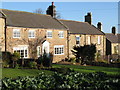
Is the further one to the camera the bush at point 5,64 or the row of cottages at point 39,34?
the row of cottages at point 39,34

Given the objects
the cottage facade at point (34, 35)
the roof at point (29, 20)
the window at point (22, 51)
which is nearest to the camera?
the cottage facade at point (34, 35)

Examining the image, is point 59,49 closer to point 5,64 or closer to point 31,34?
point 31,34

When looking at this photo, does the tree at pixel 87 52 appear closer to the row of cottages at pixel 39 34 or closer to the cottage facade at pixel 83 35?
the row of cottages at pixel 39 34

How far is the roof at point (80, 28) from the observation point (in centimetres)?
3654

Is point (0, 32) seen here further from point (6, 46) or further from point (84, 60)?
point (84, 60)

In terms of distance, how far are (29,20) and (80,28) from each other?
12940 mm

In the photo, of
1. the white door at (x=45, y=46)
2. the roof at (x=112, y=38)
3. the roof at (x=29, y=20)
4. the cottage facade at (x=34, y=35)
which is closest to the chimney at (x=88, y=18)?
the roof at (x=112, y=38)

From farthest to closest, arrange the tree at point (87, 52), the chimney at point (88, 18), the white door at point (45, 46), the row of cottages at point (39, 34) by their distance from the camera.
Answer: the chimney at point (88, 18), the white door at point (45, 46), the tree at point (87, 52), the row of cottages at point (39, 34)

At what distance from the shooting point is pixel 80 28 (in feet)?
128

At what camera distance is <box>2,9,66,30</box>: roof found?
2695cm

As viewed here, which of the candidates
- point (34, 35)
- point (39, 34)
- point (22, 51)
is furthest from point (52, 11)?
point (22, 51)

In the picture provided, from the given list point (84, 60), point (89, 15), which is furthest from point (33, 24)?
point (89, 15)

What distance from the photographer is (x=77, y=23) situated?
41.1 metres

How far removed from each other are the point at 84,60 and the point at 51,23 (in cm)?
997
